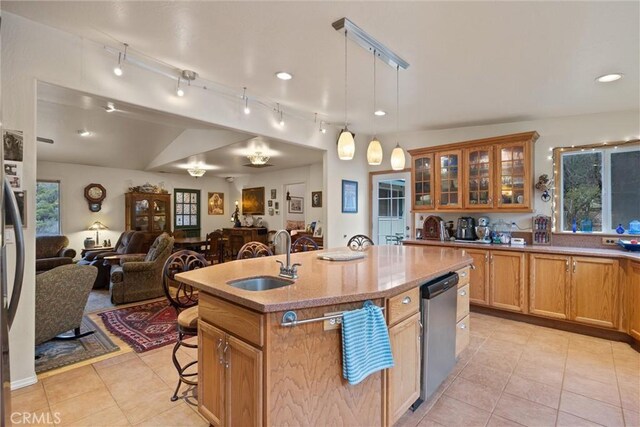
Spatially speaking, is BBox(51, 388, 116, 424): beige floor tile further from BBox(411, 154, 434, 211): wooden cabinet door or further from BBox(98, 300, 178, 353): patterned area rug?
BBox(411, 154, 434, 211): wooden cabinet door

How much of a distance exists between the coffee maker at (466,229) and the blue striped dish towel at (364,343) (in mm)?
3241

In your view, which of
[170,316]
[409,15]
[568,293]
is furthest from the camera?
[170,316]

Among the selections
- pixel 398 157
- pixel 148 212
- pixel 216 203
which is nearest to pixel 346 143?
pixel 398 157

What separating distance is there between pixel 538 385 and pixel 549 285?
1.55 m

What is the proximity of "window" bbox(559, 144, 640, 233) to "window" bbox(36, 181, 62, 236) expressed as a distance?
9.19 m

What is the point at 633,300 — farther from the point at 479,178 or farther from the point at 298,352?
the point at 298,352

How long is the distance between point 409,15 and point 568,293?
3.32 meters

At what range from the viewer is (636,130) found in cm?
361

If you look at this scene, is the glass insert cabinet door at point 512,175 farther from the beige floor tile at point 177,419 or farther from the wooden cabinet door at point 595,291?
the beige floor tile at point 177,419

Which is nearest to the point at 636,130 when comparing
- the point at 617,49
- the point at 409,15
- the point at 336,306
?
the point at 617,49

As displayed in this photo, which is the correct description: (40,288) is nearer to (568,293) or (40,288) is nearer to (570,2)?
(570,2)

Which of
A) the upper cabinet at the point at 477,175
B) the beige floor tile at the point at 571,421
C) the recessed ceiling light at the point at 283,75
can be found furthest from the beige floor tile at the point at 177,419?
the upper cabinet at the point at 477,175

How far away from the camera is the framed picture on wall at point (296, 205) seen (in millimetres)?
8016

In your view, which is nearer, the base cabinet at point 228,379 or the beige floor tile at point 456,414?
the base cabinet at point 228,379
